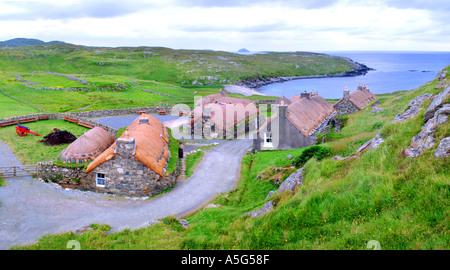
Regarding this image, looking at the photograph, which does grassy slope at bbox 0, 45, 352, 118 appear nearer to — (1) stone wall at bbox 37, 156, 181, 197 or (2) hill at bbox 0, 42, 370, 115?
(2) hill at bbox 0, 42, 370, 115

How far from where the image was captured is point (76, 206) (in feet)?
69.5

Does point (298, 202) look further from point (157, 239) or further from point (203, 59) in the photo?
point (203, 59)

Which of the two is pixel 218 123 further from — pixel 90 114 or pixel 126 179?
pixel 90 114

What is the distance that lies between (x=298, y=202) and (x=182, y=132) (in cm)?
3291

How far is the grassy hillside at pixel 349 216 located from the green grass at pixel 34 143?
18700mm

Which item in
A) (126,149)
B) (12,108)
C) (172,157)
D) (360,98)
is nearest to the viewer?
(126,149)

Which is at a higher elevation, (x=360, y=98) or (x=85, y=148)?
(x=360, y=98)

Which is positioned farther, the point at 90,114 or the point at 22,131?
the point at 90,114

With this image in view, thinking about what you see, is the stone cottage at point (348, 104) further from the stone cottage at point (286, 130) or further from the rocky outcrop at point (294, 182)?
the rocky outcrop at point (294, 182)

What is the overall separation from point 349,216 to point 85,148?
23414mm

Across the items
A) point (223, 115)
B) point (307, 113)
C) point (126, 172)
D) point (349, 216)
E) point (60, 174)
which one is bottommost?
point (60, 174)

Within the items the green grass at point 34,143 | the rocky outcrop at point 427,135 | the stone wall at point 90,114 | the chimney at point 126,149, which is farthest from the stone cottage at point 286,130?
the stone wall at point 90,114

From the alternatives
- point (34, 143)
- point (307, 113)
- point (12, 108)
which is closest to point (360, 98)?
point (307, 113)
